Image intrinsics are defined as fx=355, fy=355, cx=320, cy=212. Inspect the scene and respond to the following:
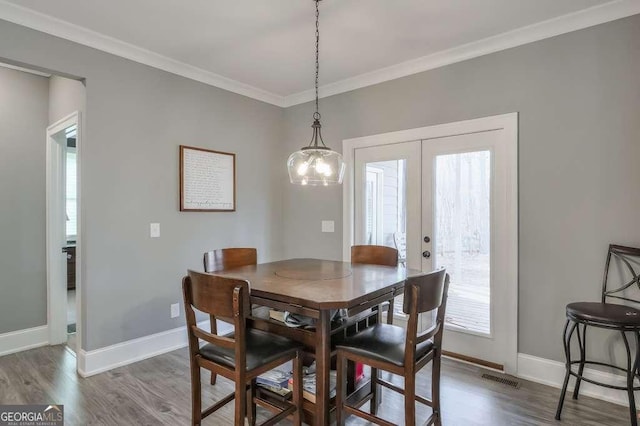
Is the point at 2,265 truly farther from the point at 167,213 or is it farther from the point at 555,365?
the point at 555,365

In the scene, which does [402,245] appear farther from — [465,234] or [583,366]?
[583,366]

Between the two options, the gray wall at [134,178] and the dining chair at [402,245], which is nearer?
the gray wall at [134,178]

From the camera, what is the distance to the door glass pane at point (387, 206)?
329cm

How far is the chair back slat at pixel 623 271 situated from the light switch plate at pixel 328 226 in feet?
7.43

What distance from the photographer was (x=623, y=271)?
228 cm

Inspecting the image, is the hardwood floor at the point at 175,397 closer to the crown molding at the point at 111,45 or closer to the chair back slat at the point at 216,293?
the chair back slat at the point at 216,293

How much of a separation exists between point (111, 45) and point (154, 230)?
58.7 inches

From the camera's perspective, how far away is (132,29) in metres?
2.59

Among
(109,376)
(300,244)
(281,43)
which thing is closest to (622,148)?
(281,43)

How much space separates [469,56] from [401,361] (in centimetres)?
245

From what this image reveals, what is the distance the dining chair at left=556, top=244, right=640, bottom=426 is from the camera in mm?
1933

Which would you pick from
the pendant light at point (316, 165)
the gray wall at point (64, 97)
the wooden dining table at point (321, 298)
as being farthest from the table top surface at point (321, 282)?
the gray wall at point (64, 97)

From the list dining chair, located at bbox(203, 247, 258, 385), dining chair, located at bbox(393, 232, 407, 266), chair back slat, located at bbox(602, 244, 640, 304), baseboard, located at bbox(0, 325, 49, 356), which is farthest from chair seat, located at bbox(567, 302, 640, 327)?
baseboard, located at bbox(0, 325, 49, 356)

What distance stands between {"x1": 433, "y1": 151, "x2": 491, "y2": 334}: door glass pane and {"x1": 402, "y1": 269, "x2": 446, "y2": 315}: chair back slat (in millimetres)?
1319
